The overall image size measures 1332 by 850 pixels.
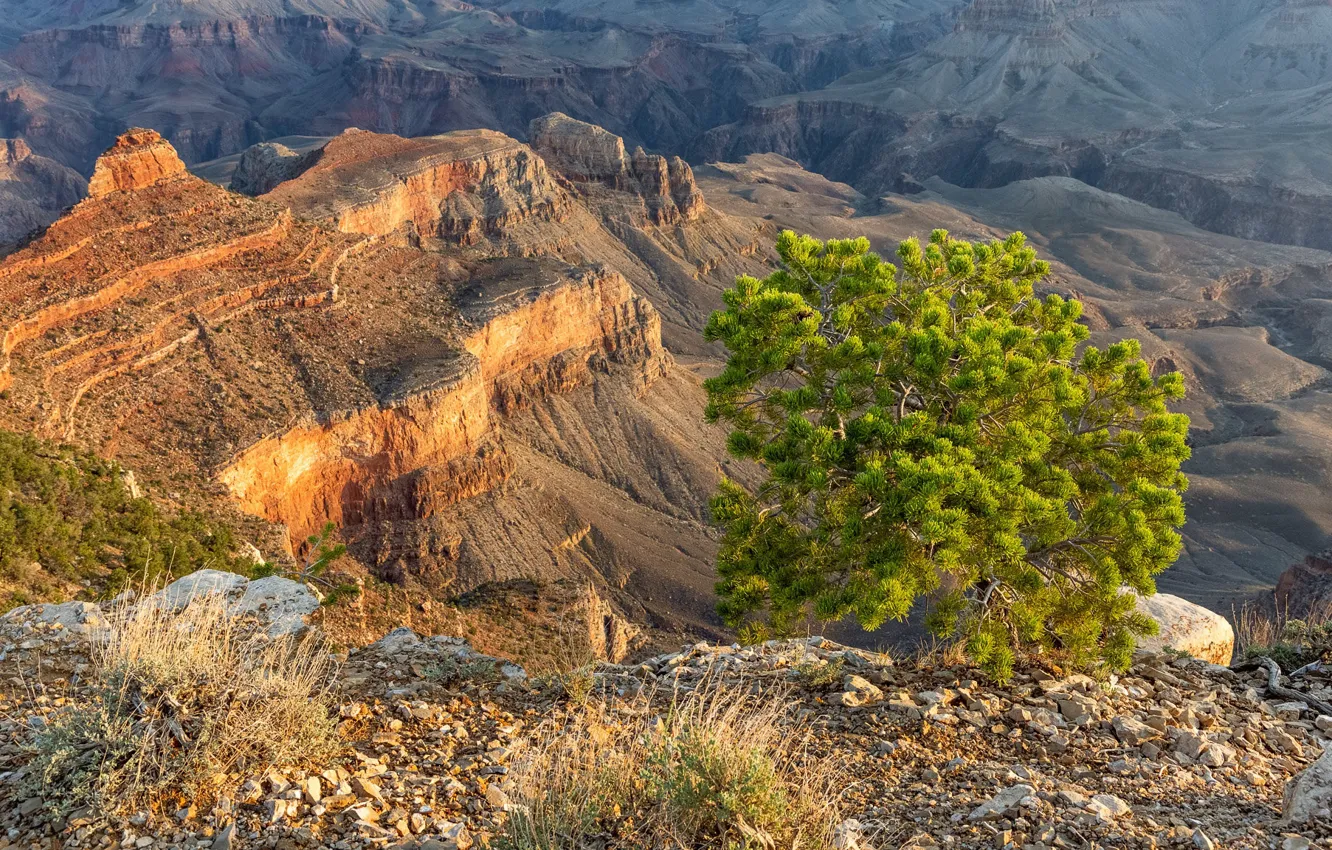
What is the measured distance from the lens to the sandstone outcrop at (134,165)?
48.9 meters

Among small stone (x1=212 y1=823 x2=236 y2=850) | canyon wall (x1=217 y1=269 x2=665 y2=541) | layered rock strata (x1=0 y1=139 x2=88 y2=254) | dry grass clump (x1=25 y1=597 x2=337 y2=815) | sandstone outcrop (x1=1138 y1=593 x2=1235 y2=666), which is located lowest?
layered rock strata (x1=0 y1=139 x2=88 y2=254)

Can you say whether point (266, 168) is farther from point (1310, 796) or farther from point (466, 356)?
point (1310, 796)

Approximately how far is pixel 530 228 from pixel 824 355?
79.9m

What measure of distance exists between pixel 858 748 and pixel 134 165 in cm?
4994

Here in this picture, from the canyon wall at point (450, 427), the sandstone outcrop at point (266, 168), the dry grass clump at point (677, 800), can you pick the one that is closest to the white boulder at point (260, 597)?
the dry grass clump at point (677, 800)

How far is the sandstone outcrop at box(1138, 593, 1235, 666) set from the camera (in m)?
19.1

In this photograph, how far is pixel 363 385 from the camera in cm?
4731

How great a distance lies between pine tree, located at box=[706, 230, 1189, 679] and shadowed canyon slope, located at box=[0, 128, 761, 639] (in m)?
20.1

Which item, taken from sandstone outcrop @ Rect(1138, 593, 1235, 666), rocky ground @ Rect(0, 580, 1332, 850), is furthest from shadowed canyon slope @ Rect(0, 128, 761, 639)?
sandstone outcrop @ Rect(1138, 593, 1235, 666)

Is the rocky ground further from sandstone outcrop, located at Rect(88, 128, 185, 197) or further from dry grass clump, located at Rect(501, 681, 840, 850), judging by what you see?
sandstone outcrop, located at Rect(88, 128, 185, 197)

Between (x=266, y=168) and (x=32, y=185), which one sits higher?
(x=266, y=168)

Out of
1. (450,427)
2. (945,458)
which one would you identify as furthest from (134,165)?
(945,458)

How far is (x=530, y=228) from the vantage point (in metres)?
95.1

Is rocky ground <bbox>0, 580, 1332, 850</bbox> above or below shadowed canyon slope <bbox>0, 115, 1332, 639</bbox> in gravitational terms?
above
